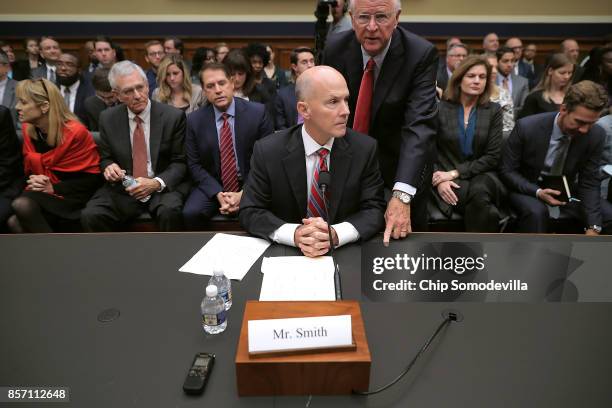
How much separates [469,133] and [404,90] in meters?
1.28

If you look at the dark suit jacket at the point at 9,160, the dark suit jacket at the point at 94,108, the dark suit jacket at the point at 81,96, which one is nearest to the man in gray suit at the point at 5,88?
the dark suit jacket at the point at 81,96

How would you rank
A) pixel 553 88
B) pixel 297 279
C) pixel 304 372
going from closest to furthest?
pixel 304 372 → pixel 297 279 → pixel 553 88

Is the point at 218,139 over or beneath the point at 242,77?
beneath

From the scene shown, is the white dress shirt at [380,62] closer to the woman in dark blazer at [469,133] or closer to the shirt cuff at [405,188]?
the shirt cuff at [405,188]

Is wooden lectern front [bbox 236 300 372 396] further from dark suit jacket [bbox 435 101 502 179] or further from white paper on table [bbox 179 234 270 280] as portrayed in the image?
dark suit jacket [bbox 435 101 502 179]

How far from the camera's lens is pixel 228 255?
1.53 metres

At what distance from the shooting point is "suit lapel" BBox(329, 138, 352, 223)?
5.90 ft

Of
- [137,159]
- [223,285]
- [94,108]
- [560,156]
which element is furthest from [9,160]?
[560,156]

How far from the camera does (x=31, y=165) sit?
293 centimetres

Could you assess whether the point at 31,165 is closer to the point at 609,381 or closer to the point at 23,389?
the point at 23,389

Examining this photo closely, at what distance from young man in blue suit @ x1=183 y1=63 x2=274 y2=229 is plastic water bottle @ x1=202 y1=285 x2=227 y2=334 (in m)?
1.72

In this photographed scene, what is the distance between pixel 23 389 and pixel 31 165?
2373 millimetres

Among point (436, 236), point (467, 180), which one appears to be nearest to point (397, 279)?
point (436, 236)

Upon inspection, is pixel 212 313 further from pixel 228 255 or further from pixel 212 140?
pixel 212 140
